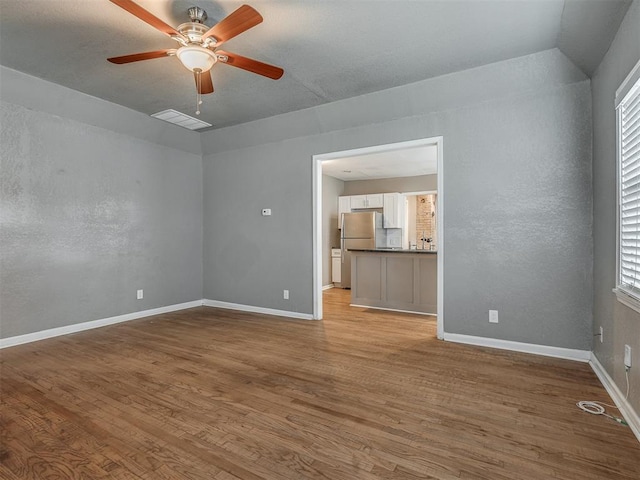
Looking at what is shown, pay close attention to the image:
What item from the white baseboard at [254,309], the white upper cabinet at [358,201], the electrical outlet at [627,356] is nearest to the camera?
the electrical outlet at [627,356]

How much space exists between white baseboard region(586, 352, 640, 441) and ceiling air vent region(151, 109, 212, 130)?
5.24 metres

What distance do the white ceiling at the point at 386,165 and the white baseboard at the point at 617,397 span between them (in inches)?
142

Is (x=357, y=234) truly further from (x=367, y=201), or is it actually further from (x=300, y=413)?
(x=300, y=413)

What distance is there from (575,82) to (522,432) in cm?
308

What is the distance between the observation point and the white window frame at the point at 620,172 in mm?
2005

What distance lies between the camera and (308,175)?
4824 millimetres

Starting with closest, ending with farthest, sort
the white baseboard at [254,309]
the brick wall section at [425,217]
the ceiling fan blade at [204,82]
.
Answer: the ceiling fan blade at [204,82], the white baseboard at [254,309], the brick wall section at [425,217]

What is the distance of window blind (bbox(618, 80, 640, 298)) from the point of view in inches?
80.6

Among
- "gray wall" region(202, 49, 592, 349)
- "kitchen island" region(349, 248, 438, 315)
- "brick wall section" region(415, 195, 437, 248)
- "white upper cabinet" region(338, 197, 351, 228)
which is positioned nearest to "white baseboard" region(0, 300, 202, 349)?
"gray wall" region(202, 49, 592, 349)

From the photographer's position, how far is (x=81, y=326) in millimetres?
4266

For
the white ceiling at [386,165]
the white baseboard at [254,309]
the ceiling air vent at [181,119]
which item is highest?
the ceiling air vent at [181,119]

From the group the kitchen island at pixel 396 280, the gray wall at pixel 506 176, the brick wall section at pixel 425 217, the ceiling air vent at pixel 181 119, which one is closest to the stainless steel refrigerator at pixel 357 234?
the brick wall section at pixel 425 217

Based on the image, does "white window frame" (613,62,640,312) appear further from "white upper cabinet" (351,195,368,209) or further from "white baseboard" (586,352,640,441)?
"white upper cabinet" (351,195,368,209)

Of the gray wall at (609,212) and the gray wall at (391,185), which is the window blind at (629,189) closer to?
the gray wall at (609,212)
